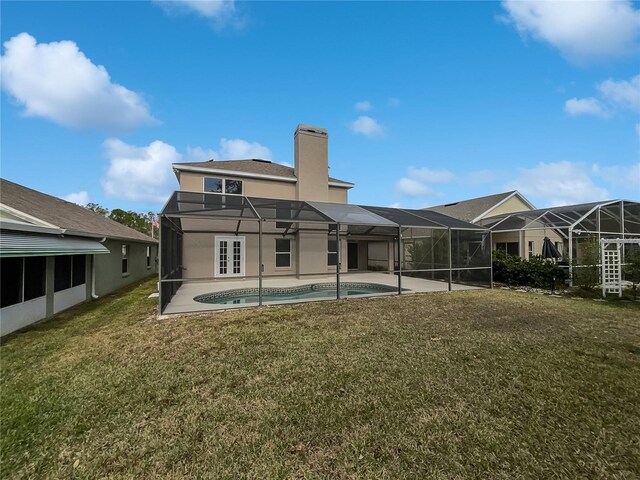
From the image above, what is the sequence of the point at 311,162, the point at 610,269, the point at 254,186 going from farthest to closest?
1. the point at 311,162
2. the point at 254,186
3. the point at 610,269

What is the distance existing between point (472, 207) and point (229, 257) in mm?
16386

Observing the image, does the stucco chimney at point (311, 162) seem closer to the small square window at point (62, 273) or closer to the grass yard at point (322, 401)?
the small square window at point (62, 273)

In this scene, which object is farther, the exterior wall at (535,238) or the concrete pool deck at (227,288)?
the exterior wall at (535,238)

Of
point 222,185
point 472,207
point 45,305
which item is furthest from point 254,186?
point 472,207

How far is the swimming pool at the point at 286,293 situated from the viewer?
9961 millimetres

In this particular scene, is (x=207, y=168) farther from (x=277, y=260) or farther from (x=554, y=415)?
(x=554, y=415)

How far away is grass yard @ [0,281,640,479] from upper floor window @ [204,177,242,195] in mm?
8728

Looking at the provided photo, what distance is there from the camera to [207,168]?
13.7 metres

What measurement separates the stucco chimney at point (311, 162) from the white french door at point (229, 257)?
3.87 metres

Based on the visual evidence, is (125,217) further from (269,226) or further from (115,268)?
(269,226)

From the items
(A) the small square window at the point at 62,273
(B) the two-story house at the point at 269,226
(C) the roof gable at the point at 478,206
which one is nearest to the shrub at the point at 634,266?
(C) the roof gable at the point at 478,206

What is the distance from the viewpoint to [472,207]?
20.4 metres

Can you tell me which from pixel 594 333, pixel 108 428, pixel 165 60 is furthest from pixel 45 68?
A: pixel 594 333

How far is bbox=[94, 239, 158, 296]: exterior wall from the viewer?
10762mm
